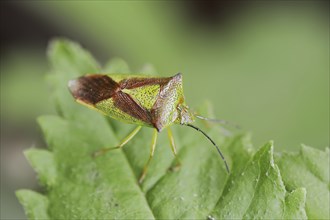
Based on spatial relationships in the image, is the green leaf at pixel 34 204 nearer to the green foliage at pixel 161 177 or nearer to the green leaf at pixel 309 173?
the green foliage at pixel 161 177

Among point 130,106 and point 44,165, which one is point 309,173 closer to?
point 130,106

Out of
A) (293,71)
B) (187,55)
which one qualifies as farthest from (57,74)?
(293,71)

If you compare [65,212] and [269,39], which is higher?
[269,39]

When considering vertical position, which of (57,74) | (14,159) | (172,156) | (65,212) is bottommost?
(14,159)

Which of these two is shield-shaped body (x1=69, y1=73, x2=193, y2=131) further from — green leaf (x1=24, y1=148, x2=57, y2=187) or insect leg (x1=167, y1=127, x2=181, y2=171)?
green leaf (x1=24, y1=148, x2=57, y2=187)

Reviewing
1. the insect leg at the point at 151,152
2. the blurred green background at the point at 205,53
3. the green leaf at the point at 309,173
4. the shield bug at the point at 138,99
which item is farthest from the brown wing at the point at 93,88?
the blurred green background at the point at 205,53

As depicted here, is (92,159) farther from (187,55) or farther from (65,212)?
(187,55)
